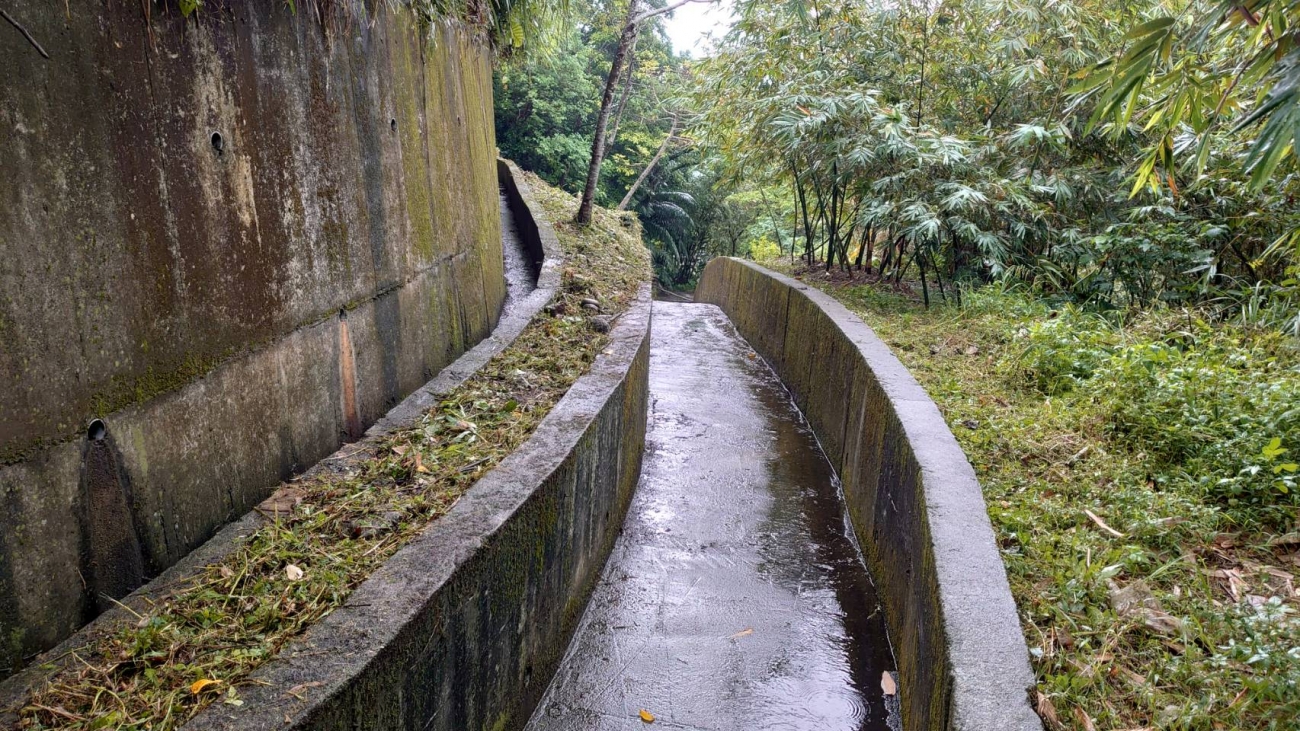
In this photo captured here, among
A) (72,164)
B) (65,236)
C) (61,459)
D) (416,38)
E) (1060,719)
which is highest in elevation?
(416,38)

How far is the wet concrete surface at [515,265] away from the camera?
738 centimetres

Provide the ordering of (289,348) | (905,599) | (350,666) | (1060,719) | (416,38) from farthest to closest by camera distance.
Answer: (416,38), (905,599), (289,348), (1060,719), (350,666)

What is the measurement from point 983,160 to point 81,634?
304 inches

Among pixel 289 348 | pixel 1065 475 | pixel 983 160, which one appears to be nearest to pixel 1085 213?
pixel 983 160

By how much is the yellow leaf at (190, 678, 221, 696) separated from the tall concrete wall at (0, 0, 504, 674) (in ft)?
1.52

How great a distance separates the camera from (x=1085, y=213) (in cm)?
751

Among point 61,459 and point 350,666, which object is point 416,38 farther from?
point 350,666

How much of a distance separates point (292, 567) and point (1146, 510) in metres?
3.18

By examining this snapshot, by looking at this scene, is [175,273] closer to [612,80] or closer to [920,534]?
[920,534]

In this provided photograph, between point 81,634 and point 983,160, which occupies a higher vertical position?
point 983,160

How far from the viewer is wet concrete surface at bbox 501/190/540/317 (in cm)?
738

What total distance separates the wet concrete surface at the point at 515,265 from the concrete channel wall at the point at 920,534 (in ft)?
8.94

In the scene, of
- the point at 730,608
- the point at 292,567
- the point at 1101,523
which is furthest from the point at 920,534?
the point at 292,567

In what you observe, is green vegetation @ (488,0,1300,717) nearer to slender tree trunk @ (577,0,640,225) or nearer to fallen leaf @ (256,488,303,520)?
slender tree trunk @ (577,0,640,225)
